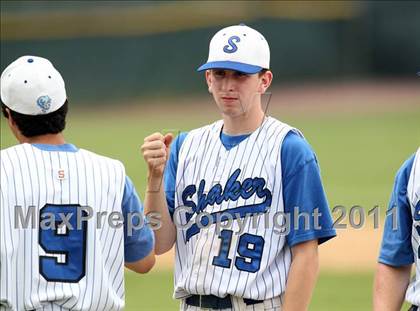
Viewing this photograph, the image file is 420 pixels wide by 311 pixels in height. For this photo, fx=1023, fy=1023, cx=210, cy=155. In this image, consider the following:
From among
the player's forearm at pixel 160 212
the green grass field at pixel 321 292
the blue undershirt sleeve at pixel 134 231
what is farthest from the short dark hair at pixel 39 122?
the green grass field at pixel 321 292

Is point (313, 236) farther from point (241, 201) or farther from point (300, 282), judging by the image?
point (241, 201)

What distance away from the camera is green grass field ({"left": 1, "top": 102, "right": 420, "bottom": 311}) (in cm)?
828

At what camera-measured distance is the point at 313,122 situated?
21.4 meters

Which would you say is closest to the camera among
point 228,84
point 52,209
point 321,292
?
point 52,209

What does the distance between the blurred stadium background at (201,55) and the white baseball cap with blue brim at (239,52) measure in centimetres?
1686

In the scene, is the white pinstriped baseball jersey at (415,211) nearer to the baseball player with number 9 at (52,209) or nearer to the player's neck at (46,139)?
the baseball player with number 9 at (52,209)

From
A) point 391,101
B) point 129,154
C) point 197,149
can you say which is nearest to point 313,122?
point 391,101

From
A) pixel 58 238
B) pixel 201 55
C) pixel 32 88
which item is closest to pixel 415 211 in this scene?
pixel 58 238

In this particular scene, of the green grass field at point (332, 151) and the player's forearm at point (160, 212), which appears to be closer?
the player's forearm at point (160, 212)

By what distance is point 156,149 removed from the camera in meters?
3.54

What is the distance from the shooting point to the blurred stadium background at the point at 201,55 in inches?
902

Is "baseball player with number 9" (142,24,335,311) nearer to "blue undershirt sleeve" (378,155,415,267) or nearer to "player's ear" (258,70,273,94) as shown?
"player's ear" (258,70,273,94)

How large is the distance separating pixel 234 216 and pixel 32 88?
89cm

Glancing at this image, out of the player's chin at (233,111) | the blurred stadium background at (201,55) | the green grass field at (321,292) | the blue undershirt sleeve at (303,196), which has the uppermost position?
A: the blurred stadium background at (201,55)
